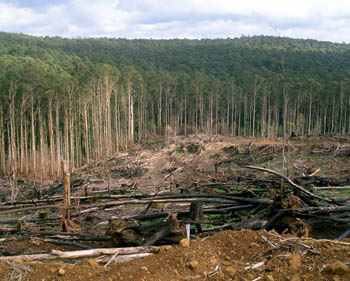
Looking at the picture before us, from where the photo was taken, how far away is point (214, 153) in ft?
119

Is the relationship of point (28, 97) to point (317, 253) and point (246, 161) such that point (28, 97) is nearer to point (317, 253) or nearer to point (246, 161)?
point (246, 161)

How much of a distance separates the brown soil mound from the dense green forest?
18.1m

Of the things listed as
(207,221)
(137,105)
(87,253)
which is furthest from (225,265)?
(137,105)

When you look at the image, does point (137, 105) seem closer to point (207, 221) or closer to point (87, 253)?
point (207, 221)

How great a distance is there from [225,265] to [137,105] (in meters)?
69.2

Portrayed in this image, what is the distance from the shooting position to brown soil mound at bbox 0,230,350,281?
5.07 metres

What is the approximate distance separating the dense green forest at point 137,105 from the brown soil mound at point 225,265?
18128 mm

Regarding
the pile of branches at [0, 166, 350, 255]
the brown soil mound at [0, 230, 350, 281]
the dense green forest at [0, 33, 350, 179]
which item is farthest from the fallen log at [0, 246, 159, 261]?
the dense green forest at [0, 33, 350, 179]

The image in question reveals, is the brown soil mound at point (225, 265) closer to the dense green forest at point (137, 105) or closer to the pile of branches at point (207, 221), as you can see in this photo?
the pile of branches at point (207, 221)

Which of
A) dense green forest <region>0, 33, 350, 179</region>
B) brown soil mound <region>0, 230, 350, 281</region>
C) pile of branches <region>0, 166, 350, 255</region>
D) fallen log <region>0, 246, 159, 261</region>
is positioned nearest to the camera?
brown soil mound <region>0, 230, 350, 281</region>

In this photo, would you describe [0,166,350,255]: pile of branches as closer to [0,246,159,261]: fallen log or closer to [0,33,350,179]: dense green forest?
[0,246,159,261]: fallen log

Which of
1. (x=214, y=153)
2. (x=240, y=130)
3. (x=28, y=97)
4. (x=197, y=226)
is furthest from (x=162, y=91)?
(x=197, y=226)

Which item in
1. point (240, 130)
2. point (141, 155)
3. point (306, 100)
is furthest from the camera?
point (240, 130)

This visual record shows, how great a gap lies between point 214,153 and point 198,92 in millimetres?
35602
